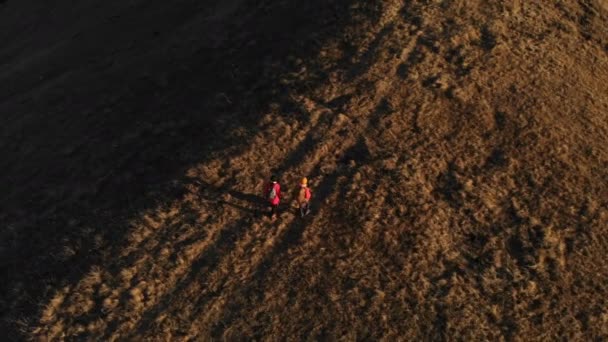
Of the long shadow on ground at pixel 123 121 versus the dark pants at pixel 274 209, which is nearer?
the dark pants at pixel 274 209

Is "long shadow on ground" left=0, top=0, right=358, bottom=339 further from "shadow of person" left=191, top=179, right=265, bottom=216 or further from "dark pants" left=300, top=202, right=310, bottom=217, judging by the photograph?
"dark pants" left=300, top=202, right=310, bottom=217

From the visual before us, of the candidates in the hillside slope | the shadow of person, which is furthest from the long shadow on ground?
the shadow of person

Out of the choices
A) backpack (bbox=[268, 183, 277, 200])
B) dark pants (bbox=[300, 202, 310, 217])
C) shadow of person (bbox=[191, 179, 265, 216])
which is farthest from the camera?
shadow of person (bbox=[191, 179, 265, 216])

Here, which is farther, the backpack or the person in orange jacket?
the backpack

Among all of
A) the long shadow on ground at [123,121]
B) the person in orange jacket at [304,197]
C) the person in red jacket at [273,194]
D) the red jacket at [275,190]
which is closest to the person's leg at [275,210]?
the person in red jacket at [273,194]

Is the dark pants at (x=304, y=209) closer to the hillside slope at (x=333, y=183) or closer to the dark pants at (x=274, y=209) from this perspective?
the hillside slope at (x=333, y=183)

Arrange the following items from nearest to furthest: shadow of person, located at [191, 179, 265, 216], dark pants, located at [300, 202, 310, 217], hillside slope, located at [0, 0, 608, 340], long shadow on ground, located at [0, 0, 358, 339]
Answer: hillside slope, located at [0, 0, 608, 340] < dark pants, located at [300, 202, 310, 217] < shadow of person, located at [191, 179, 265, 216] < long shadow on ground, located at [0, 0, 358, 339]

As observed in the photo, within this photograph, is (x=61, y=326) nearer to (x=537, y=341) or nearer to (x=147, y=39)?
(x=537, y=341)

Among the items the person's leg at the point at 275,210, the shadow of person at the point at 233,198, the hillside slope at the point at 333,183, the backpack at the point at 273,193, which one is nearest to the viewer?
the hillside slope at the point at 333,183
